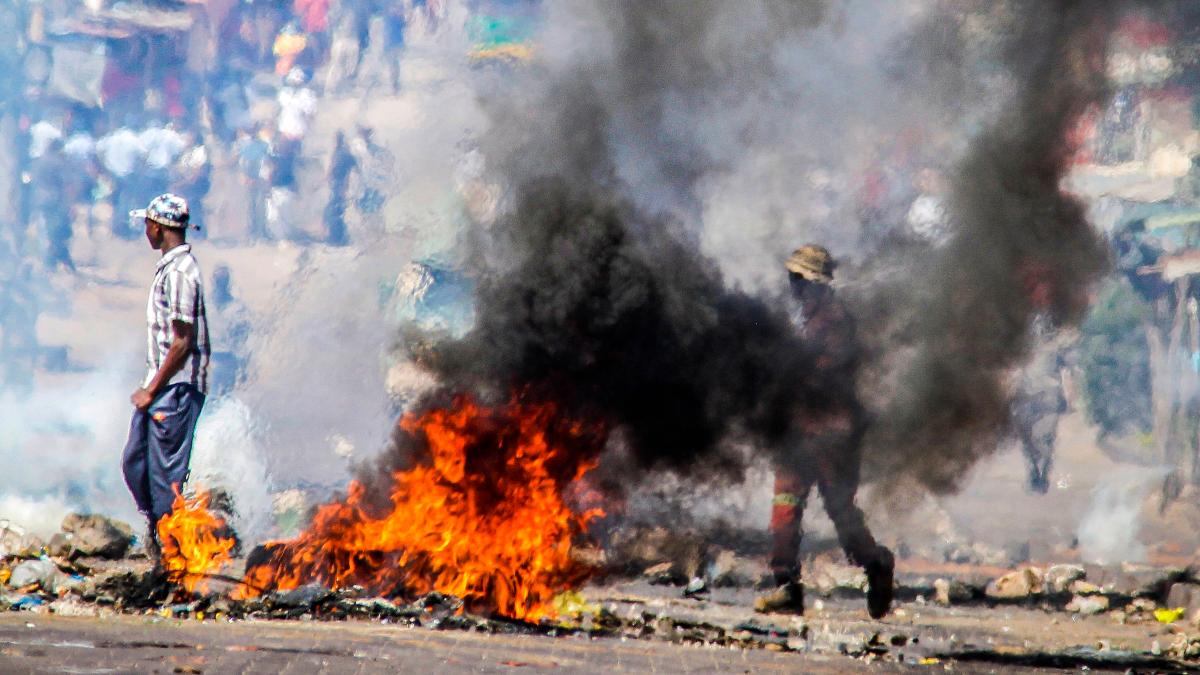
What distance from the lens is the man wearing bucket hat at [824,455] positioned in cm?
776

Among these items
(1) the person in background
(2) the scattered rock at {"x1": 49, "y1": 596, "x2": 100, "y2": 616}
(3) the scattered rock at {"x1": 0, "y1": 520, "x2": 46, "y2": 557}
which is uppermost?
(1) the person in background

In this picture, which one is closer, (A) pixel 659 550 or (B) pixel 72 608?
(B) pixel 72 608

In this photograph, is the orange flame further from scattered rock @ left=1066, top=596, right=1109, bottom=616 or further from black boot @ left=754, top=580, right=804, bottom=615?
scattered rock @ left=1066, top=596, right=1109, bottom=616

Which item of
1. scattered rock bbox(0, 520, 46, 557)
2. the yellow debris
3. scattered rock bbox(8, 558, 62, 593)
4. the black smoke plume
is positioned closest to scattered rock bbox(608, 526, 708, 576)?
the black smoke plume

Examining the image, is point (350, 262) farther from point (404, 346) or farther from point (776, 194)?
point (776, 194)

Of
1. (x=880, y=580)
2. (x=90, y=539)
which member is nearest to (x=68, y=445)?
(x=90, y=539)

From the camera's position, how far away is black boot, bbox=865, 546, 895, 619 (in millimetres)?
7770

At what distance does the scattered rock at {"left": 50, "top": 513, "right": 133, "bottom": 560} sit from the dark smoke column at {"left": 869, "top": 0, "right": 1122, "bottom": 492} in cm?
498

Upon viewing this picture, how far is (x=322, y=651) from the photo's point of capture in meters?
5.28

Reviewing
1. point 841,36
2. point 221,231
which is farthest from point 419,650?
point 221,231

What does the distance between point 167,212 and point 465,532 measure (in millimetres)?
2178

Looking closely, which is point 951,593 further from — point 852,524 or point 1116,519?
point 1116,519

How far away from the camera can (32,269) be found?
13.7 meters

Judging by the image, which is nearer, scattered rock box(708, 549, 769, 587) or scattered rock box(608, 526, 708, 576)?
scattered rock box(608, 526, 708, 576)
